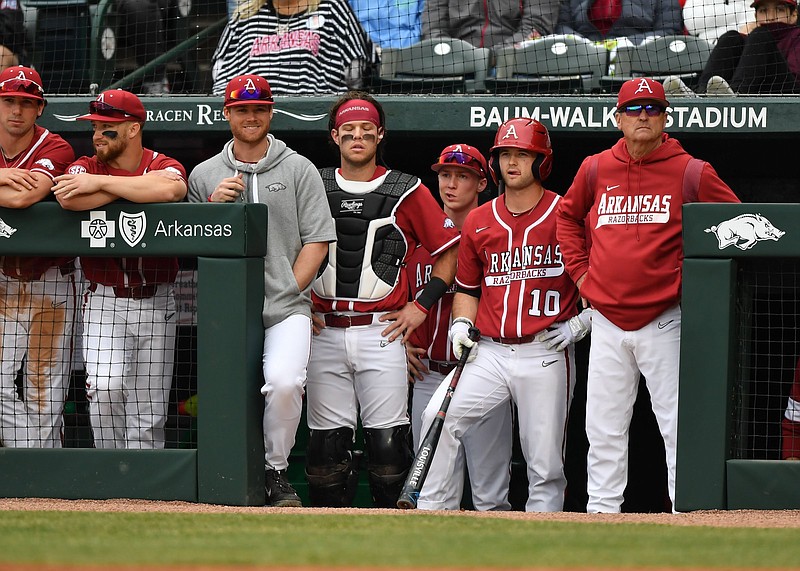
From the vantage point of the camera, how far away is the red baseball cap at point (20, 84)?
490 centimetres

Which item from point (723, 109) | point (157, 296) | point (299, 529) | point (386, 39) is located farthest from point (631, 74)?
point (299, 529)

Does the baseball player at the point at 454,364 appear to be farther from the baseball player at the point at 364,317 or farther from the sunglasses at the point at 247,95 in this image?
the sunglasses at the point at 247,95

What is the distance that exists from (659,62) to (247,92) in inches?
107

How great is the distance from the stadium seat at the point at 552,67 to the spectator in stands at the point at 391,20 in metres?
0.87

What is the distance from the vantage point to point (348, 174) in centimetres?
512

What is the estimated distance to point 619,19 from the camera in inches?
273

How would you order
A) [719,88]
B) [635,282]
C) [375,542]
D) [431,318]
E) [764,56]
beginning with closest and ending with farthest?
[375,542]
[635,282]
[431,318]
[719,88]
[764,56]

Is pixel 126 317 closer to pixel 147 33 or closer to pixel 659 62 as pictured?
pixel 147 33

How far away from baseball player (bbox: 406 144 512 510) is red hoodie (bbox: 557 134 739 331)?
88 centimetres

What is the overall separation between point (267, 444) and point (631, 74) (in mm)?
3139

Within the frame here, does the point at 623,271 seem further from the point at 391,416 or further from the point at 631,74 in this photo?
the point at 631,74

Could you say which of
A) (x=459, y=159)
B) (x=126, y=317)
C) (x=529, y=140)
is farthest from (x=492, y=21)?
(x=126, y=317)

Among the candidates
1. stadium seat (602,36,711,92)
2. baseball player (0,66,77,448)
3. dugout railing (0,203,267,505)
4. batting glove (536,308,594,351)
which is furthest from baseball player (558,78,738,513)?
baseball player (0,66,77,448)

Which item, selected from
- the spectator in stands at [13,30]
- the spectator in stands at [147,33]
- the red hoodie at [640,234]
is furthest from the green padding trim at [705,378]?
the spectator in stands at [13,30]
